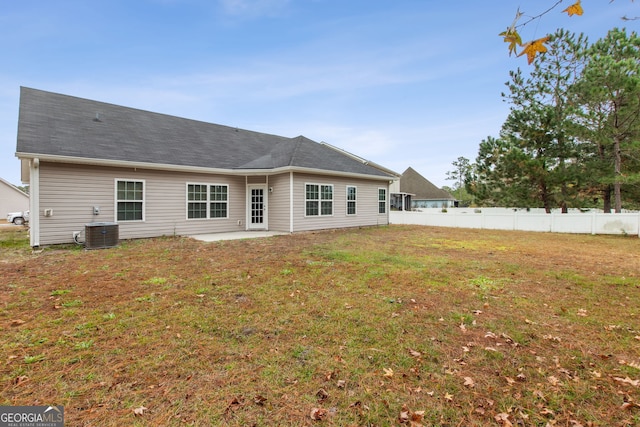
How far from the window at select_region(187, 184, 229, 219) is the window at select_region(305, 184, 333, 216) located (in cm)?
349

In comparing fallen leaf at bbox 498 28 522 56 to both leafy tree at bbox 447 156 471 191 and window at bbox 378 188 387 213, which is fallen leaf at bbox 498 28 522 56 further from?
leafy tree at bbox 447 156 471 191

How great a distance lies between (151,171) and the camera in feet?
34.5

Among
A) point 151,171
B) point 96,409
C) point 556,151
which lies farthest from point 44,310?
point 556,151

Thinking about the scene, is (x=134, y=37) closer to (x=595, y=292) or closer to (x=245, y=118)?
(x=245, y=118)

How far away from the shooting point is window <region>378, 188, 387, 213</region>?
651 inches

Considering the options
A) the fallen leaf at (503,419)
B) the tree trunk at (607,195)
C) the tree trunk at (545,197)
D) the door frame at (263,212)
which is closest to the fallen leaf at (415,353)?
the fallen leaf at (503,419)

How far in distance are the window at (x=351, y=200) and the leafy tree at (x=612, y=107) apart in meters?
10.6

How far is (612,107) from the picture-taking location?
13508 mm

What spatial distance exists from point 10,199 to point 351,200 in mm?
35022

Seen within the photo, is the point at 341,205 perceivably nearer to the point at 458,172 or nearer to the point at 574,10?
the point at 574,10

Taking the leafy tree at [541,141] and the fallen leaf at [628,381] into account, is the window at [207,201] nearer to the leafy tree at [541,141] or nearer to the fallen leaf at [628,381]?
the fallen leaf at [628,381]

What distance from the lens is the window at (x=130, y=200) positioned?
9.96 meters

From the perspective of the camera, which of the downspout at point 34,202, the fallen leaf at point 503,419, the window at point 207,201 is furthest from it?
the window at point 207,201

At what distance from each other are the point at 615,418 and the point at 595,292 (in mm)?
3600
